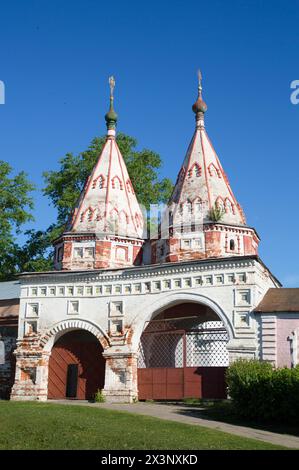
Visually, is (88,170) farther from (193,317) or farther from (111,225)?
(193,317)

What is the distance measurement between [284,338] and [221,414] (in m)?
3.38

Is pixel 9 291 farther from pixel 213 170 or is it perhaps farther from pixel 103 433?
pixel 103 433

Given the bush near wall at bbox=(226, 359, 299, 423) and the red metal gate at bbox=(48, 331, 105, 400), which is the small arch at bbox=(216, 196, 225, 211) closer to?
the red metal gate at bbox=(48, 331, 105, 400)

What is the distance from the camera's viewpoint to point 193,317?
18219 millimetres

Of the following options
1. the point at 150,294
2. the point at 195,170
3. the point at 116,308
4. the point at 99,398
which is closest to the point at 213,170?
the point at 195,170

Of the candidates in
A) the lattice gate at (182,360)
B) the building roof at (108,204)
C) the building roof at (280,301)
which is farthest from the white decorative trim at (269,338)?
the building roof at (108,204)

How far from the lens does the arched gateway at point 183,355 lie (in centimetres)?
1667

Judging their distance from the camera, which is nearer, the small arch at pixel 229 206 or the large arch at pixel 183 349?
the large arch at pixel 183 349

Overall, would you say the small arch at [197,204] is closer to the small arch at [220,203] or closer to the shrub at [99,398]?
the small arch at [220,203]

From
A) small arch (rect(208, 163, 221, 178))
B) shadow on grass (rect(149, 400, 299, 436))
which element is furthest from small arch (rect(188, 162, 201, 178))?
shadow on grass (rect(149, 400, 299, 436))

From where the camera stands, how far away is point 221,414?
1355 centimetres

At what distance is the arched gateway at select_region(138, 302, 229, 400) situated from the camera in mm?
16672

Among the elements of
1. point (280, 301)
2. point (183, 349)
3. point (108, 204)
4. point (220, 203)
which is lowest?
point (183, 349)

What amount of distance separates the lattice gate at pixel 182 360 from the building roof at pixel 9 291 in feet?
20.2
